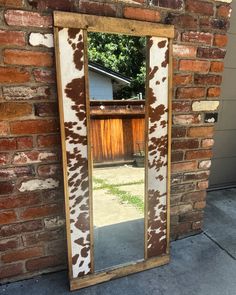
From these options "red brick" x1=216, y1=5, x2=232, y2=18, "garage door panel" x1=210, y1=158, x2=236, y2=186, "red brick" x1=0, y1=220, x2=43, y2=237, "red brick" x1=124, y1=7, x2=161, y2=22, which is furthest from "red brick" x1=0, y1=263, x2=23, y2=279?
"garage door panel" x1=210, y1=158, x2=236, y2=186

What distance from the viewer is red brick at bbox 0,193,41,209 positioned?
1.62 m

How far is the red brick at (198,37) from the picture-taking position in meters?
1.77

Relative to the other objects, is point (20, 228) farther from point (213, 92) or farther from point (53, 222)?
point (213, 92)

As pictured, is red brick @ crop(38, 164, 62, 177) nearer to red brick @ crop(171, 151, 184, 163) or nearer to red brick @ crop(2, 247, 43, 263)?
red brick @ crop(2, 247, 43, 263)

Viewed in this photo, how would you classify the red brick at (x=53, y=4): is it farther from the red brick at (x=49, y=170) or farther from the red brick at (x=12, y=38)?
the red brick at (x=49, y=170)

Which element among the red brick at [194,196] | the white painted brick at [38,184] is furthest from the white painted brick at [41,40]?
the red brick at [194,196]

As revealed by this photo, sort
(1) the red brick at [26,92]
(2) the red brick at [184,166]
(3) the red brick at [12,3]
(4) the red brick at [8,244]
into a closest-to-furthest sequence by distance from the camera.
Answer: (3) the red brick at [12,3], (1) the red brick at [26,92], (4) the red brick at [8,244], (2) the red brick at [184,166]

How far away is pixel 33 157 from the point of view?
161 cm

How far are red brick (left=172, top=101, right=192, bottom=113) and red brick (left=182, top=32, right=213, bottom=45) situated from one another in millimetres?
417

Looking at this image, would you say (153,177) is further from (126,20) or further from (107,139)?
(126,20)

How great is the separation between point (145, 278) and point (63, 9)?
5.77ft

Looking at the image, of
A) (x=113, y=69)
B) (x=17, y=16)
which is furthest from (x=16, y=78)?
(x=113, y=69)

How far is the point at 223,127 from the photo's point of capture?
3115 millimetres

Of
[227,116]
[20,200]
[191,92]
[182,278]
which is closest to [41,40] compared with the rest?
[20,200]
